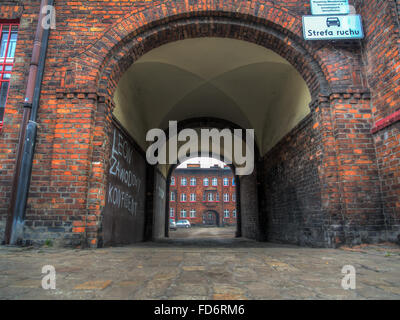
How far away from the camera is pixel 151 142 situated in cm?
1044

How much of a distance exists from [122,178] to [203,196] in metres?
35.8

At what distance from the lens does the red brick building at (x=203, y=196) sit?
→ 41938 mm

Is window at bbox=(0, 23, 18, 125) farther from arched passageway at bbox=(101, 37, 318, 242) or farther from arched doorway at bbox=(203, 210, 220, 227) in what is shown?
arched doorway at bbox=(203, 210, 220, 227)

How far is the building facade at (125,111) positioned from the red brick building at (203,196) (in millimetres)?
34950

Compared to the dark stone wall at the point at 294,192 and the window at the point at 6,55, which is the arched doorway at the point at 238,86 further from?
the window at the point at 6,55

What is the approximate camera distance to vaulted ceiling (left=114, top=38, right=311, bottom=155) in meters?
7.30

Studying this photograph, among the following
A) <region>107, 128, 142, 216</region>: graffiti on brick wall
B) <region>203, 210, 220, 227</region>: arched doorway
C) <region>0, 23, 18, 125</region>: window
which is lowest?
<region>203, 210, 220, 227</region>: arched doorway

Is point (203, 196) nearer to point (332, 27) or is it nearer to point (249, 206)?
point (249, 206)

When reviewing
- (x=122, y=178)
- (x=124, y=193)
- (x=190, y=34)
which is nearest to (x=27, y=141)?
(x=122, y=178)

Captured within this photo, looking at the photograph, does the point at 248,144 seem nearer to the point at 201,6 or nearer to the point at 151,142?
the point at 151,142

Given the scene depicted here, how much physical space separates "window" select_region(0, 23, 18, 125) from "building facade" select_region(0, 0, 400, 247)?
0.02 metres

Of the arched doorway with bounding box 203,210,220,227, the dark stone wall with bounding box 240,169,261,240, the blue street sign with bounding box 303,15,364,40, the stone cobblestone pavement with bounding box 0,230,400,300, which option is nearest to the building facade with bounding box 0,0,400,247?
the blue street sign with bounding box 303,15,364,40

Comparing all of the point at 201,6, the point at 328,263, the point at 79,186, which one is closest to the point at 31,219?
the point at 79,186

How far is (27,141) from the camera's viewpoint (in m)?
4.87
